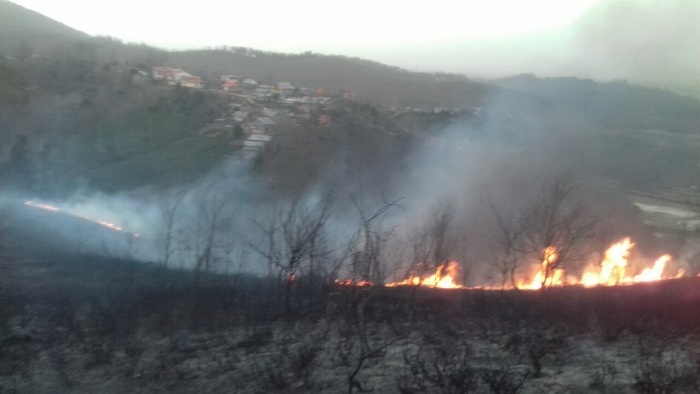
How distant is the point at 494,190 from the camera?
28922 millimetres

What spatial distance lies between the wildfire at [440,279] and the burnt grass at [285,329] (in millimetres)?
498

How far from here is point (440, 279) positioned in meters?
16.9

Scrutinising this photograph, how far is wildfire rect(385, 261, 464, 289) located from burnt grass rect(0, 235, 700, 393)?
50cm

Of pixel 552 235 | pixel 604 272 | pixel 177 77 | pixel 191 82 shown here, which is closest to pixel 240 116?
pixel 191 82

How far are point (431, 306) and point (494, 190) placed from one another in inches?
679

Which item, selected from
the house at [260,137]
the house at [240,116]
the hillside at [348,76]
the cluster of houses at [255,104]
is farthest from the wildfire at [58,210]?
the hillside at [348,76]

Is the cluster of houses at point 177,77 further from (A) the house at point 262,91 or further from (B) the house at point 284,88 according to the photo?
(B) the house at point 284,88

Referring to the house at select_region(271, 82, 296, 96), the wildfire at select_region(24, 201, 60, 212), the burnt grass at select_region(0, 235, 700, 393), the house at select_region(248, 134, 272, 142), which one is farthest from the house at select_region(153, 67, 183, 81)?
the burnt grass at select_region(0, 235, 700, 393)

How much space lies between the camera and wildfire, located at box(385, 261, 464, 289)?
548 inches

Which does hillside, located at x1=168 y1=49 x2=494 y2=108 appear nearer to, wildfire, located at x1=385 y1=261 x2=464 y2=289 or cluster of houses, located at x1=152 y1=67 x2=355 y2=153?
cluster of houses, located at x1=152 y1=67 x2=355 y2=153

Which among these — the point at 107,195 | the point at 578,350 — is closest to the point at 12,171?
the point at 107,195

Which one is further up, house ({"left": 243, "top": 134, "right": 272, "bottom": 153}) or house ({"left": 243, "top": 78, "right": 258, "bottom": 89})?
house ({"left": 243, "top": 78, "right": 258, "bottom": 89})

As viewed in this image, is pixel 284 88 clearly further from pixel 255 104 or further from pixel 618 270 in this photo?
pixel 618 270

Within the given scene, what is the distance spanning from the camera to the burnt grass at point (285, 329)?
26.0 feet
